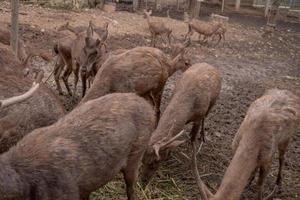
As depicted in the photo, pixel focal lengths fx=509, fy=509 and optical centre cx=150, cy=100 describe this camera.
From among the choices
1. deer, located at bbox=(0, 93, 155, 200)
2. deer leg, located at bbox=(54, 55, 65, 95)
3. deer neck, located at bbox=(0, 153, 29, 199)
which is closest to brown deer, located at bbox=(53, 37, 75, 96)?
deer leg, located at bbox=(54, 55, 65, 95)

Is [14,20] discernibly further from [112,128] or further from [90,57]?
[112,128]

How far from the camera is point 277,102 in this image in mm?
7000

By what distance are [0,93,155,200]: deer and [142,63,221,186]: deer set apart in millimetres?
645

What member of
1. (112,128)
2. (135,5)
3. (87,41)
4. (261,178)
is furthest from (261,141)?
(135,5)

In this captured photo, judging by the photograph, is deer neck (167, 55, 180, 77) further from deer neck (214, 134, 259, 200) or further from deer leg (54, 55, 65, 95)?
deer neck (214, 134, 259, 200)

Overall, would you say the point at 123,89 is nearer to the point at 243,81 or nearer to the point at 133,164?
the point at 133,164

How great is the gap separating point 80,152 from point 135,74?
3226 mm

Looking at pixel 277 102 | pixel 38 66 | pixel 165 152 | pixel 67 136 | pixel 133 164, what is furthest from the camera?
pixel 38 66

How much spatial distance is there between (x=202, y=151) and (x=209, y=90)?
3.20 ft

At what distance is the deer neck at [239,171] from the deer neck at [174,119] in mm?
956

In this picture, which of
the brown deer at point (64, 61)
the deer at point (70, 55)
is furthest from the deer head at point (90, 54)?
the brown deer at point (64, 61)

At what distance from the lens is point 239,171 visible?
562 centimetres

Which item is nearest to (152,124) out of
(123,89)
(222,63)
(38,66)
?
(123,89)

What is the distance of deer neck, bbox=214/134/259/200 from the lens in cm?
525
